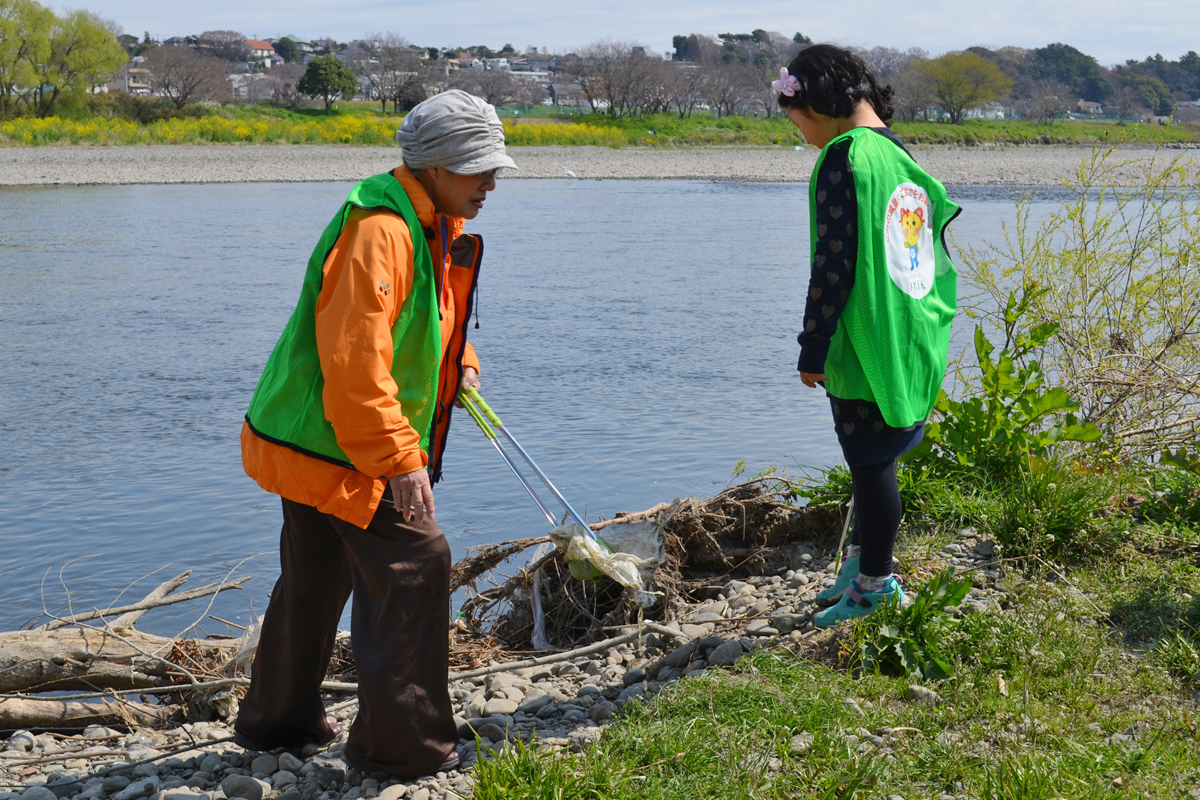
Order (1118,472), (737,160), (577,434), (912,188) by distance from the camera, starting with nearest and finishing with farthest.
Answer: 1. (912,188)
2. (1118,472)
3. (577,434)
4. (737,160)

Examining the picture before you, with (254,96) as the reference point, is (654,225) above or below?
below

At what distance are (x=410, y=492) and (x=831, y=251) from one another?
1.41 metres

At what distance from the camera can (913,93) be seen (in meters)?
73.7

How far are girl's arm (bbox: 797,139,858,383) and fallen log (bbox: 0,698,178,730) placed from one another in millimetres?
2544

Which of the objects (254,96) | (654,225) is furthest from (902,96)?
(654,225)

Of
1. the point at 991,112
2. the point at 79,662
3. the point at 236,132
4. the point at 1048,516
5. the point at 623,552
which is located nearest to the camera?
the point at 79,662

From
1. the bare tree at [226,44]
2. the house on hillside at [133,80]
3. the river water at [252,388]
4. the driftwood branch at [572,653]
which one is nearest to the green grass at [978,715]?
the driftwood branch at [572,653]

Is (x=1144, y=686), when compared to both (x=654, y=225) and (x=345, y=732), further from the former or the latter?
(x=654, y=225)

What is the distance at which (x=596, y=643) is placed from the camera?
3955mm

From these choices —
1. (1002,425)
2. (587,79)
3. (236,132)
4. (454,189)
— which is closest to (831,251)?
(454,189)

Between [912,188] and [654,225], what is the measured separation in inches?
811

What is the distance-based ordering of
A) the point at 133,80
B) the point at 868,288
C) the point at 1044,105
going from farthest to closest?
the point at 1044,105
the point at 133,80
the point at 868,288

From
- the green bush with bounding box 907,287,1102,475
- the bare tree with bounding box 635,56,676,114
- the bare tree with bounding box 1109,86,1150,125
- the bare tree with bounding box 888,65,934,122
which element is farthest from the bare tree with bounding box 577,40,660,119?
the green bush with bounding box 907,287,1102,475

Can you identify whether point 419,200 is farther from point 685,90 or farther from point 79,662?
point 685,90
